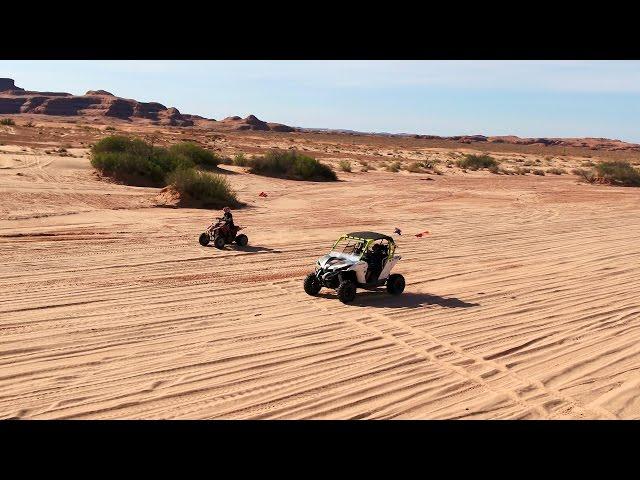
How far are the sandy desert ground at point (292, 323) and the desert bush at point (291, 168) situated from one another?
43.7 feet

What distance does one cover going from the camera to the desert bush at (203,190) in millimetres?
23406

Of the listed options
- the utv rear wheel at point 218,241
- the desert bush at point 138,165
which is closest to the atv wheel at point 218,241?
the utv rear wheel at point 218,241

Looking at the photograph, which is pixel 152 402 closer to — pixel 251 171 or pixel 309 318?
pixel 309 318

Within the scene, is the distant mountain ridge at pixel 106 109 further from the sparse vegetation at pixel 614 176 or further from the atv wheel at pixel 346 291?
the atv wheel at pixel 346 291

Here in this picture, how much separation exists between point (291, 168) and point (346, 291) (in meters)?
24.4

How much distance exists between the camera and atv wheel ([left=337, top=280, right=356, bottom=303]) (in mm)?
11445

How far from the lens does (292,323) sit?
10.1 m

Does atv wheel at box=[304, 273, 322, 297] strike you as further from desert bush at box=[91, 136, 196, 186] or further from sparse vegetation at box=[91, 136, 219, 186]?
desert bush at box=[91, 136, 196, 186]

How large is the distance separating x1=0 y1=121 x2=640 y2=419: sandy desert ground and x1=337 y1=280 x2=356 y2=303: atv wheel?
0.47 feet

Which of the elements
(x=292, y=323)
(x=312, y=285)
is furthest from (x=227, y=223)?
(x=292, y=323)

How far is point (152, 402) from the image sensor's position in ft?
22.6

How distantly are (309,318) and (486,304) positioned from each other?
3320 mm

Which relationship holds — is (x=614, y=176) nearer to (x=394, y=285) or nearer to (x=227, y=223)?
(x=227, y=223)
